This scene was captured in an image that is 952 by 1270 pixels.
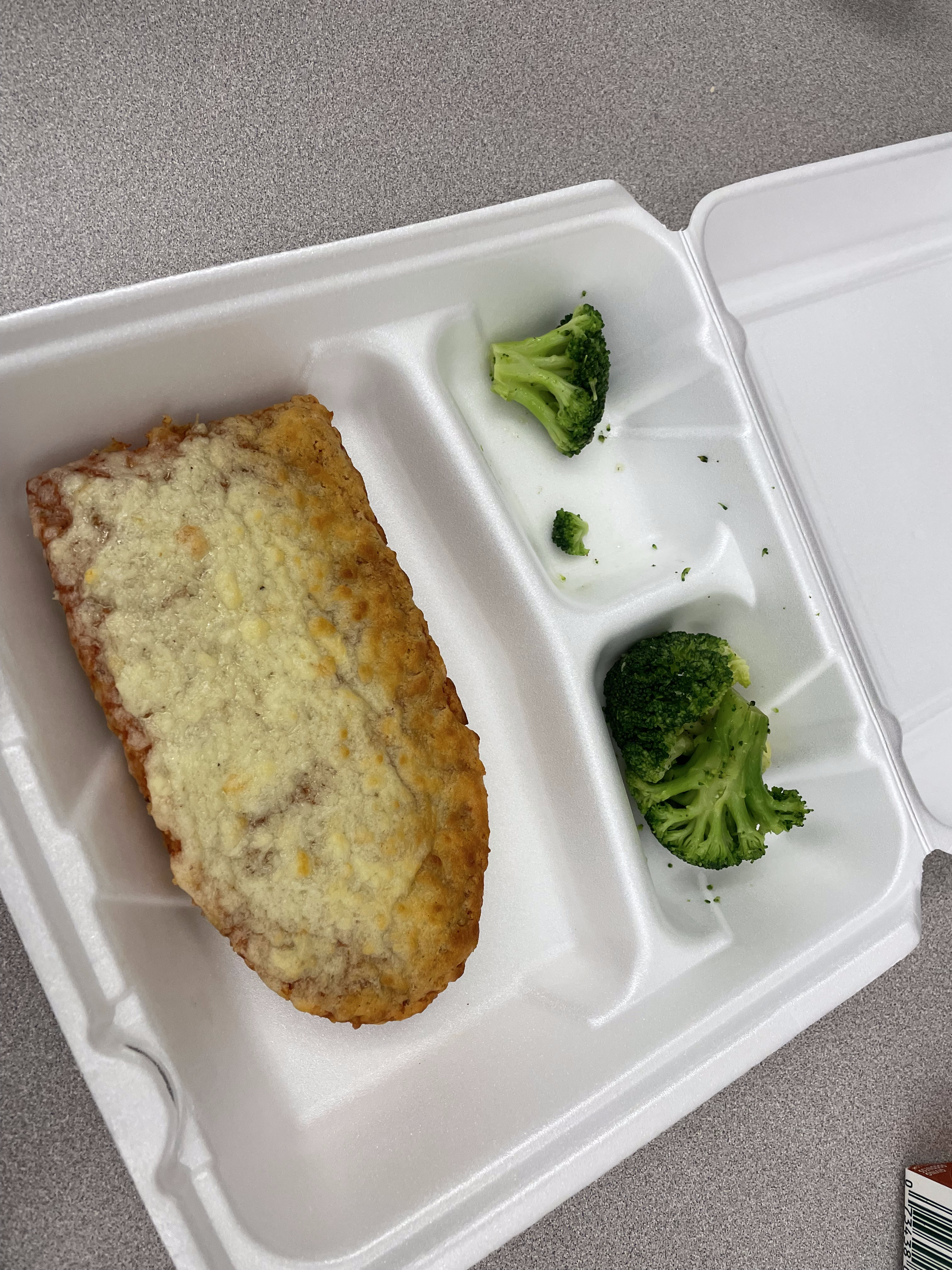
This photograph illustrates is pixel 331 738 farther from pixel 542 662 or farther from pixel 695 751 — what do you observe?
pixel 695 751

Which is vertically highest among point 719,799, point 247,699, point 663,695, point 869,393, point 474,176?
point 474,176

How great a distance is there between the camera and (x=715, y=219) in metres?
1.88

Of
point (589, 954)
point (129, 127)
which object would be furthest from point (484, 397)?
point (589, 954)

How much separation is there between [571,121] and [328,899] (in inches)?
77.2

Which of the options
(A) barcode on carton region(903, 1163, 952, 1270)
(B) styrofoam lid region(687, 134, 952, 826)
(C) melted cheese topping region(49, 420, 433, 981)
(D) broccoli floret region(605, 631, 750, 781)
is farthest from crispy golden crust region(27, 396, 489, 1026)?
(A) barcode on carton region(903, 1163, 952, 1270)

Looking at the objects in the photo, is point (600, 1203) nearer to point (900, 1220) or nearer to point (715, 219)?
point (900, 1220)

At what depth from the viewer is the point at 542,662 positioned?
5.87 feet

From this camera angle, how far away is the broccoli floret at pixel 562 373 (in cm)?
181

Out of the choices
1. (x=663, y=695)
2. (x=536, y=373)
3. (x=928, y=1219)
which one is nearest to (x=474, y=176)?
(x=536, y=373)

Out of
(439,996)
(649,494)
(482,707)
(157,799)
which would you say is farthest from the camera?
(649,494)

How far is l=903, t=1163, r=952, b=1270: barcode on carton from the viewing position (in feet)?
6.53

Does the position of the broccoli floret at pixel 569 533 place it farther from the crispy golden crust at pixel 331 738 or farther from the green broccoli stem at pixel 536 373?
the crispy golden crust at pixel 331 738

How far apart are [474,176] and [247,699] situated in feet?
4.65

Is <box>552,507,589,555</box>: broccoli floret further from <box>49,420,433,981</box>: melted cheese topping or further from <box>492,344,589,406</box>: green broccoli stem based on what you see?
<box>49,420,433,981</box>: melted cheese topping
